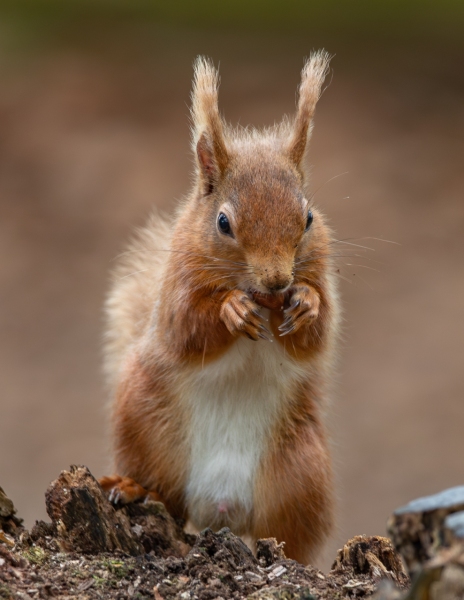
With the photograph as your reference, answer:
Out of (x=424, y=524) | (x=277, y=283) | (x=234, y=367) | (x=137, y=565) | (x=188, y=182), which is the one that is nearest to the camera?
(x=424, y=524)

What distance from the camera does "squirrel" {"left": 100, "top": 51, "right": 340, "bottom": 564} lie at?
5.55ft

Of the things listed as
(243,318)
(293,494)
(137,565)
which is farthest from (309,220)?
(137,565)

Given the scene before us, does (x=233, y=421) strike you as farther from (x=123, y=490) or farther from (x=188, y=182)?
(x=188, y=182)

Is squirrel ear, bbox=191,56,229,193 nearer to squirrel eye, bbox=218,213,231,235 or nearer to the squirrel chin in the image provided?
squirrel eye, bbox=218,213,231,235

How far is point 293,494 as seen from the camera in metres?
1.80

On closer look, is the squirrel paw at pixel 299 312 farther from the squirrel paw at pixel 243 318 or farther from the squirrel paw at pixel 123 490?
the squirrel paw at pixel 123 490

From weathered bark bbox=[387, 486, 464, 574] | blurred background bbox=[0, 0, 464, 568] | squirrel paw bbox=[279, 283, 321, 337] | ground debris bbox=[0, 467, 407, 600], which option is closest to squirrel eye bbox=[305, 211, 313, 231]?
squirrel paw bbox=[279, 283, 321, 337]

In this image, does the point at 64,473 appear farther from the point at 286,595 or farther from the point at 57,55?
the point at 57,55

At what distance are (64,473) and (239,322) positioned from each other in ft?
1.36

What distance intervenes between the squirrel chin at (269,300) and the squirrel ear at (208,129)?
285mm

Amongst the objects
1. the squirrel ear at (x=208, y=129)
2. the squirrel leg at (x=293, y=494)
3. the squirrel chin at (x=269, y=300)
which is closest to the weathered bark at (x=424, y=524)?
the squirrel chin at (x=269, y=300)

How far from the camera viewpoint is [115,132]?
193 inches

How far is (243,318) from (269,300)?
92 millimetres

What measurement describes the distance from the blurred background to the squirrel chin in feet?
6.30
